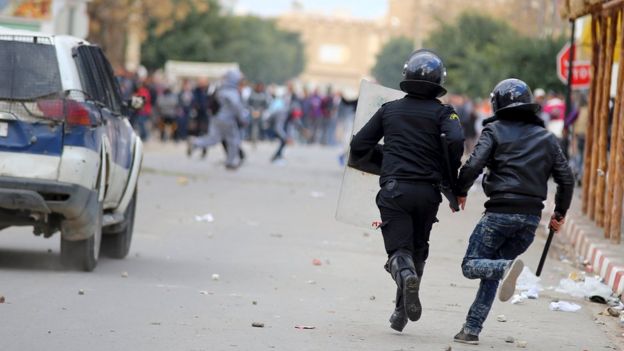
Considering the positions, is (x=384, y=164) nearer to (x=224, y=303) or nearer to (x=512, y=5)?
(x=224, y=303)

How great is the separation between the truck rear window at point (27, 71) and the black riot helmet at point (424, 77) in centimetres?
329

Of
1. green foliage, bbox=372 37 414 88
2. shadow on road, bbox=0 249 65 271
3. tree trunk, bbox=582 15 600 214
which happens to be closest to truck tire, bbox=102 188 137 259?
shadow on road, bbox=0 249 65 271

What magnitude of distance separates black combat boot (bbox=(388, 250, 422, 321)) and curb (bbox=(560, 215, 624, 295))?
3.58m

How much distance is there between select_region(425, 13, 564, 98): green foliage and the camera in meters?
38.0

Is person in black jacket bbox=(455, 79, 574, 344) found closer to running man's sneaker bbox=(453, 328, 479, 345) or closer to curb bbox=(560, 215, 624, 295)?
running man's sneaker bbox=(453, 328, 479, 345)

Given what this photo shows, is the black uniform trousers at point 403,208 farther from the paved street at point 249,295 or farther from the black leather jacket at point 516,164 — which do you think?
the paved street at point 249,295

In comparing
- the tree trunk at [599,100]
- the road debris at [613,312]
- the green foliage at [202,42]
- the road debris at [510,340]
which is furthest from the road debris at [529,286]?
the green foliage at [202,42]

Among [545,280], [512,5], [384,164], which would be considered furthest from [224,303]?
[512,5]

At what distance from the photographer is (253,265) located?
13.0 metres

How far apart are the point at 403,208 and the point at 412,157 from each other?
299 mm

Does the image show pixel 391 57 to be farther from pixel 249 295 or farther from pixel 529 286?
pixel 249 295

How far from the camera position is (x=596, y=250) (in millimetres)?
14469

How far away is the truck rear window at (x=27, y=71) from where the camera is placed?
36.0 ft

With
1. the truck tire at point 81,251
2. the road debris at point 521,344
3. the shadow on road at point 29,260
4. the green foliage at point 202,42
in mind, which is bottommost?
the green foliage at point 202,42
